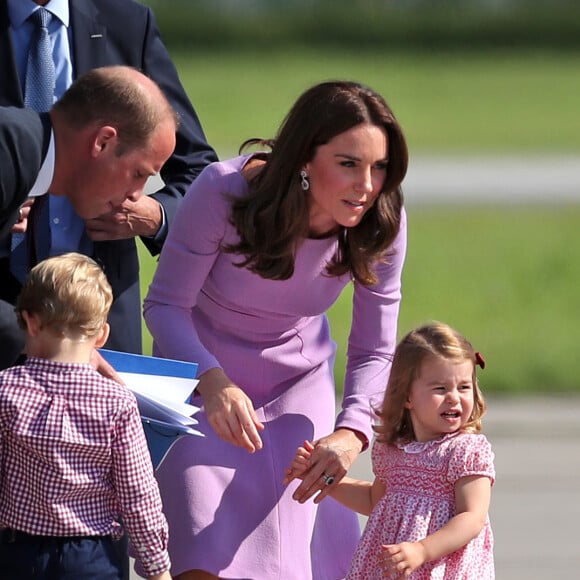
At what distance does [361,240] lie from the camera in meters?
3.44

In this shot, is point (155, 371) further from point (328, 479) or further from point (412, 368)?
point (412, 368)

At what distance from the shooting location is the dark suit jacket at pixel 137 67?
11.9ft

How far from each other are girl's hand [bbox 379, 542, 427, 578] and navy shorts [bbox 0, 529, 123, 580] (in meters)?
0.58

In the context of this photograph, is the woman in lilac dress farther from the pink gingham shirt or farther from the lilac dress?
the pink gingham shirt

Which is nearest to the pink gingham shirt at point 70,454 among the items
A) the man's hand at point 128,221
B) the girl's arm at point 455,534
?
the girl's arm at point 455,534

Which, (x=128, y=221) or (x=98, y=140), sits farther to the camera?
(x=128, y=221)

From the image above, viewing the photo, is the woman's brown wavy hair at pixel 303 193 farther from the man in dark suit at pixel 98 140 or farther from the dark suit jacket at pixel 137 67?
the dark suit jacket at pixel 137 67

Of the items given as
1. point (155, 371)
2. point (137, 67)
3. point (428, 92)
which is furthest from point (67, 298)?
point (428, 92)

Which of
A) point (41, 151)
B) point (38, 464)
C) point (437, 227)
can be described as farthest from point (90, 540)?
point (437, 227)

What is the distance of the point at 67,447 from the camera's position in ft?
9.45

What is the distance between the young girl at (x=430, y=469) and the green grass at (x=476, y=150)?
139 inches

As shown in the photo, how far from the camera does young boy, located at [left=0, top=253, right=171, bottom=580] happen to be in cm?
288

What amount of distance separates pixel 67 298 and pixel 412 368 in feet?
2.60

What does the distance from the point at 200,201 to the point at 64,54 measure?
0.55 meters
